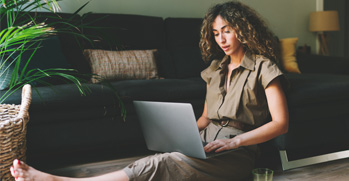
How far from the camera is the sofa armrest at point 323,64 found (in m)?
2.94

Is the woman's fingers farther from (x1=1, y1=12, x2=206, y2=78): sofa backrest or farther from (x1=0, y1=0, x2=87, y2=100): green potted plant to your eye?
(x1=1, y1=12, x2=206, y2=78): sofa backrest

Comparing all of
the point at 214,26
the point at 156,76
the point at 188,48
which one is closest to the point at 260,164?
the point at 214,26

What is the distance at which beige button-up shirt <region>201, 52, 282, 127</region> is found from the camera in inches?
63.0

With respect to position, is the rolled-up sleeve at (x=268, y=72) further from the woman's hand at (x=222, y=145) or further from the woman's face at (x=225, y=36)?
the woman's hand at (x=222, y=145)

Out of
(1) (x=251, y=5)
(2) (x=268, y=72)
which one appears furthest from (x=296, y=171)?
(1) (x=251, y=5)

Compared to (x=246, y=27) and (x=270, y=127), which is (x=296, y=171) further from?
(x=246, y=27)

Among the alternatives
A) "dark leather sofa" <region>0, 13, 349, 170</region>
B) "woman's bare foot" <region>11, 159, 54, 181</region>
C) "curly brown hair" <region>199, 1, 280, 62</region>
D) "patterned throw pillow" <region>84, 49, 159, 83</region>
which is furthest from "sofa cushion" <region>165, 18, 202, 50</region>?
"woman's bare foot" <region>11, 159, 54, 181</region>

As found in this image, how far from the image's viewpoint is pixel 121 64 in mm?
2490

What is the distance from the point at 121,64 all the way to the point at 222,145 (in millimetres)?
1262

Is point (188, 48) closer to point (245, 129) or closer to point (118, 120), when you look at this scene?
point (118, 120)

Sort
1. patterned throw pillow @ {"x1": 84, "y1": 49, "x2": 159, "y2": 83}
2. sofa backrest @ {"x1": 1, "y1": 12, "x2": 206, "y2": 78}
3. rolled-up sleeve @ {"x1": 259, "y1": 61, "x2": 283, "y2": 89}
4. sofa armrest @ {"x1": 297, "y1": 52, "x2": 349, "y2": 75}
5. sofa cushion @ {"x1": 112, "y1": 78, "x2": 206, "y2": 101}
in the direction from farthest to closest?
1. sofa armrest @ {"x1": 297, "y1": 52, "x2": 349, "y2": 75}
2. sofa backrest @ {"x1": 1, "y1": 12, "x2": 206, "y2": 78}
3. patterned throw pillow @ {"x1": 84, "y1": 49, "x2": 159, "y2": 83}
4. sofa cushion @ {"x1": 112, "y1": 78, "x2": 206, "y2": 101}
5. rolled-up sleeve @ {"x1": 259, "y1": 61, "x2": 283, "y2": 89}

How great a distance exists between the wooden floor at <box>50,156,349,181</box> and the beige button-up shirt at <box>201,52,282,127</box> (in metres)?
0.34

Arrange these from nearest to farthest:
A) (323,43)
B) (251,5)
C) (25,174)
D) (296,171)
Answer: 1. (25,174)
2. (296,171)
3. (251,5)
4. (323,43)

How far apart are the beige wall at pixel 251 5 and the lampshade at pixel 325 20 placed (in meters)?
0.21
